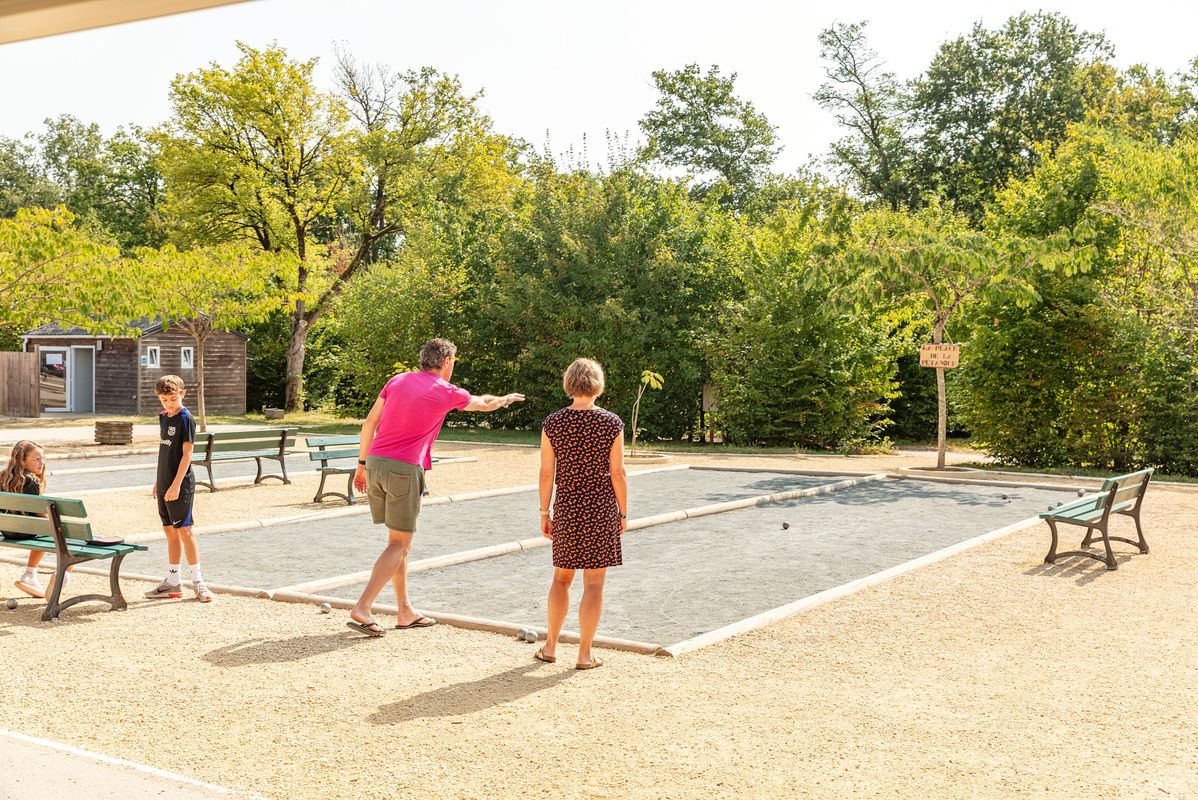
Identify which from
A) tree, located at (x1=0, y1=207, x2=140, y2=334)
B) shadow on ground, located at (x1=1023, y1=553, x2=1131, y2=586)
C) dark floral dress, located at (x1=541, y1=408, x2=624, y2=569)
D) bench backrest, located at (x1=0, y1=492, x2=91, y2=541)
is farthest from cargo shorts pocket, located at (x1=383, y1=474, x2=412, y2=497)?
tree, located at (x1=0, y1=207, x2=140, y2=334)

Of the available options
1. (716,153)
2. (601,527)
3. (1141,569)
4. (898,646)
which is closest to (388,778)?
(601,527)

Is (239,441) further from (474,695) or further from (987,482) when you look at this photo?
(474,695)

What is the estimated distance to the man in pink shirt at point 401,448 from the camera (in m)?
6.95

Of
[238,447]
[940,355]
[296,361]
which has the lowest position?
[238,447]

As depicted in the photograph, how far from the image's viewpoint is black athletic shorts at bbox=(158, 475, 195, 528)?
7910mm

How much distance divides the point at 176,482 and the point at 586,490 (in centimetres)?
325

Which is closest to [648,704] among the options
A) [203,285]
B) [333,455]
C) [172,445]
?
[172,445]

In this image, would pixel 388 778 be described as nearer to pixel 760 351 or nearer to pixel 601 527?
pixel 601 527

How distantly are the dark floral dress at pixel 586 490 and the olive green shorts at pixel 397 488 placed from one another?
117cm

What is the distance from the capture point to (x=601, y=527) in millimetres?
6164

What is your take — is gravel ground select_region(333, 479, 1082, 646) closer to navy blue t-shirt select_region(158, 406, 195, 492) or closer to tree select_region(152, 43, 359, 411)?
navy blue t-shirt select_region(158, 406, 195, 492)

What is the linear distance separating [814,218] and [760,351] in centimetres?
314

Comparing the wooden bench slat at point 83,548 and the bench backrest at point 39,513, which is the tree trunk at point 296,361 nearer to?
the bench backrest at point 39,513

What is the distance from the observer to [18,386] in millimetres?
37531
